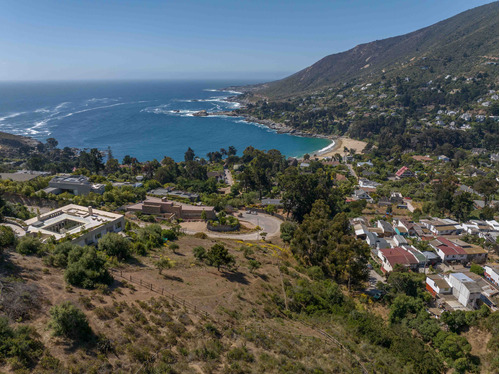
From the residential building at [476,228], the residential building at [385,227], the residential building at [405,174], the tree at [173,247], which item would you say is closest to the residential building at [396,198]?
the residential building at [476,228]

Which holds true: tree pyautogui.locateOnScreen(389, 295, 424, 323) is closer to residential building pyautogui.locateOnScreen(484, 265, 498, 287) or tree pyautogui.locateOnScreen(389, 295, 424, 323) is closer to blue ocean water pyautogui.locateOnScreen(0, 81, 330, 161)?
residential building pyautogui.locateOnScreen(484, 265, 498, 287)

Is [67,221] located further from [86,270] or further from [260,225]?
[260,225]

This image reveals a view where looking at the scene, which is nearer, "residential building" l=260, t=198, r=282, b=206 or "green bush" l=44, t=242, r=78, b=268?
"green bush" l=44, t=242, r=78, b=268

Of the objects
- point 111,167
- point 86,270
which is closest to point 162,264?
point 86,270

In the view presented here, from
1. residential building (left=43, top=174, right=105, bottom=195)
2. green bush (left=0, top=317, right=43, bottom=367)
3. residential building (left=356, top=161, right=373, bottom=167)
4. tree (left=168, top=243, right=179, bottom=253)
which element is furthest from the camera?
residential building (left=356, top=161, right=373, bottom=167)

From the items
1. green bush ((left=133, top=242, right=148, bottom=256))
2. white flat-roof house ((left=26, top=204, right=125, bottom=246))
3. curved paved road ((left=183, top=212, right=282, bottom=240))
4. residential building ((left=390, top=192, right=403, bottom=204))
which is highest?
white flat-roof house ((left=26, top=204, right=125, bottom=246))

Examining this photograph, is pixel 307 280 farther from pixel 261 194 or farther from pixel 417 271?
pixel 261 194

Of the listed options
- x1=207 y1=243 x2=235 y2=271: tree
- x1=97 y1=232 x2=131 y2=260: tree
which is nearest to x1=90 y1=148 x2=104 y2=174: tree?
x1=97 y1=232 x2=131 y2=260: tree

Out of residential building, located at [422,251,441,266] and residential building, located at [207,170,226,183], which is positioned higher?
residential building, located at [422,251,441,266]
